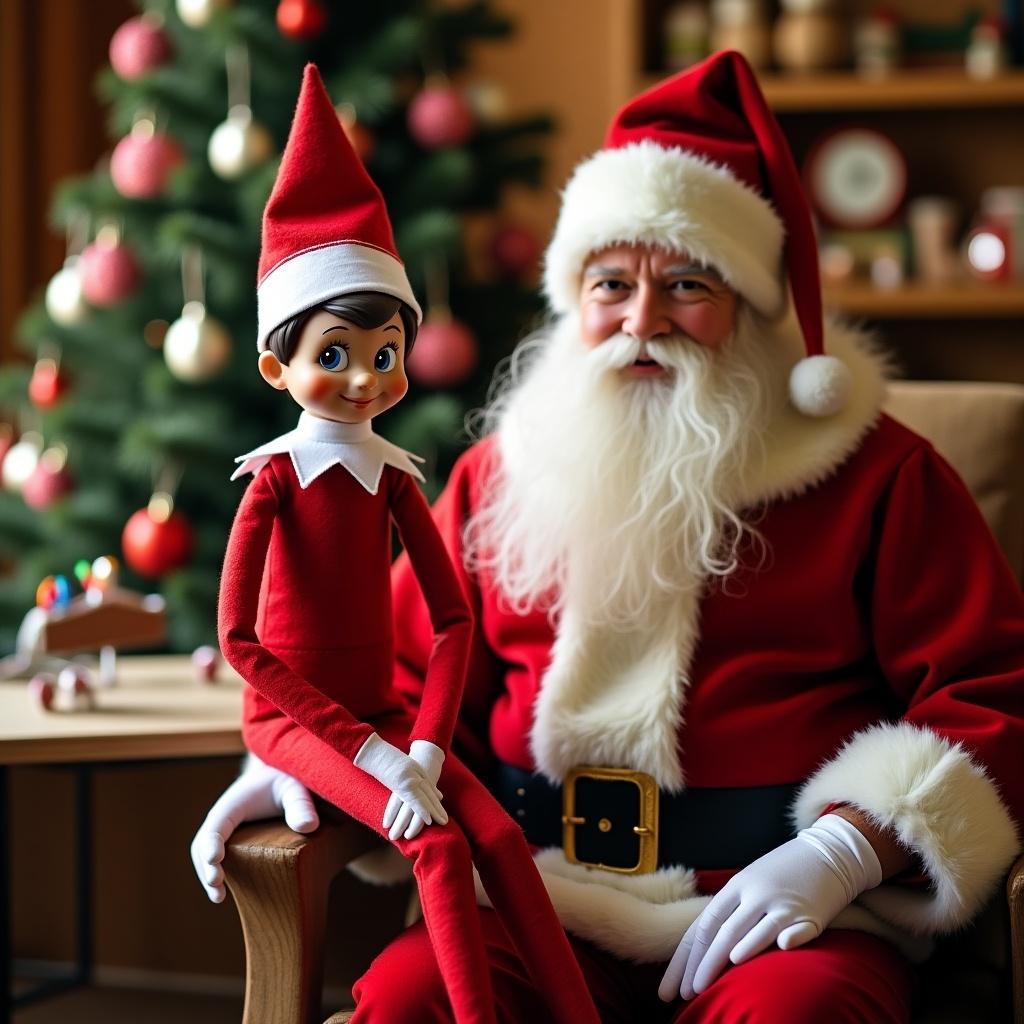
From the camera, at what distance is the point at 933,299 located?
109 inches

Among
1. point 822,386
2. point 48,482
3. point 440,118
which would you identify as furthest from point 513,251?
point 822,386

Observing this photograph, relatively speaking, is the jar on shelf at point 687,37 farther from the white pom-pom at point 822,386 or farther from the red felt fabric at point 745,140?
the white pom-pom at point 822,386

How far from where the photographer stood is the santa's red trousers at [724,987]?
3.84ft

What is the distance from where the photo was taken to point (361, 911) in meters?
2.11

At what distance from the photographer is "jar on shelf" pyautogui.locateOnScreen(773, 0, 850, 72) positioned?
9.20 feet

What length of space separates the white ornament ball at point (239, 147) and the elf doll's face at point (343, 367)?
3.04 feet

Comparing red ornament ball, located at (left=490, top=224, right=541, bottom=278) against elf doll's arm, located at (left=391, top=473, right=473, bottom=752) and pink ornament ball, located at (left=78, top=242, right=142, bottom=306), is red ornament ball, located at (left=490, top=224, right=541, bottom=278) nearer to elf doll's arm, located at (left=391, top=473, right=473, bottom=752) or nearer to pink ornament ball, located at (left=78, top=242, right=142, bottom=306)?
pink ornament ball, located at (left=78, top=242, right=142, bottom=306)

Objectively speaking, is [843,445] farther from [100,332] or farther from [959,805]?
[100,332]

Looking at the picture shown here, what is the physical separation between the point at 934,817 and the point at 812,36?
2.00m

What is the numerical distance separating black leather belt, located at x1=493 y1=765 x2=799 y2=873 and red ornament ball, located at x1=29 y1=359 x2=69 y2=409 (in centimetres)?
120

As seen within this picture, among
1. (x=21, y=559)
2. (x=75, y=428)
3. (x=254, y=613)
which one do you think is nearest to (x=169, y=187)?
(x=75, y=428)

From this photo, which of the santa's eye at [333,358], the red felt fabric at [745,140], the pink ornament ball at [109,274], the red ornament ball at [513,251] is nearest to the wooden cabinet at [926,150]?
the red ornament ball at [513,251]

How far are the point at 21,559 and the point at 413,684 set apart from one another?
1083 millimetres

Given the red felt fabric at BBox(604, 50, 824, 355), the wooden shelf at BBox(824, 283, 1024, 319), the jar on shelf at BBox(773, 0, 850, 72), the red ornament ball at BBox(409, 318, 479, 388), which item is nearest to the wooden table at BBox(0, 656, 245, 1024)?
the red ornament ball at BBox(409, 318, 479, 388)
